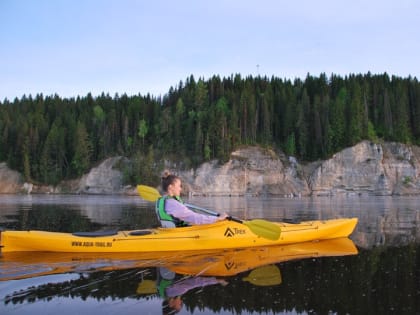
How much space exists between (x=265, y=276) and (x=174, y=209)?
3.59 m

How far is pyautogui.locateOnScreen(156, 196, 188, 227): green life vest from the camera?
11980 mm

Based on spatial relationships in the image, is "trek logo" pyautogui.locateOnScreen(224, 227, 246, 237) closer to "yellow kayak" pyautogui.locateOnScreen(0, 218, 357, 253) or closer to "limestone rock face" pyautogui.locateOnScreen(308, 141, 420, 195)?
"yellow kayak" pyautogui.locateOnScreen(0, 218, 357, 253)

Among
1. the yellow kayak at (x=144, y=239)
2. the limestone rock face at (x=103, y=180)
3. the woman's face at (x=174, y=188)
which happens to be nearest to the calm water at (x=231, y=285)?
the yellow kayak at (x=144, y=239)

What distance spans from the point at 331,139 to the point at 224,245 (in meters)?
72.7

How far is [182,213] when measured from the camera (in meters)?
12.0

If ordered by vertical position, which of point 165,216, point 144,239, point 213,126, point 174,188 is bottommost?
point 144,239

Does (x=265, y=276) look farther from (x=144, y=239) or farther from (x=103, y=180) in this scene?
(x=103, y=180)

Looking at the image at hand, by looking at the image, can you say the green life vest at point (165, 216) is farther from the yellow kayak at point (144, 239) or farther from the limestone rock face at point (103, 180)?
the limestone rock face at point (103, 180)

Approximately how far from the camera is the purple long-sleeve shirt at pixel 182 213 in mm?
11828

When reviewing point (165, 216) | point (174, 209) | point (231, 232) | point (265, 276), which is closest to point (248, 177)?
point (231, 232)

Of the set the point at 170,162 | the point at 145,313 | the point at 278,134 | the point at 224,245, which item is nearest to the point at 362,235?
the point at 224,245

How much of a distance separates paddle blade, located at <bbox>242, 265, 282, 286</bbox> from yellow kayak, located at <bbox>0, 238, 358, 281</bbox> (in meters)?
0.30

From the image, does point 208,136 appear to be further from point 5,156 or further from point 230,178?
point 5,156

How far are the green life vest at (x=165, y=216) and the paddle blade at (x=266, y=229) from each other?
208cm
